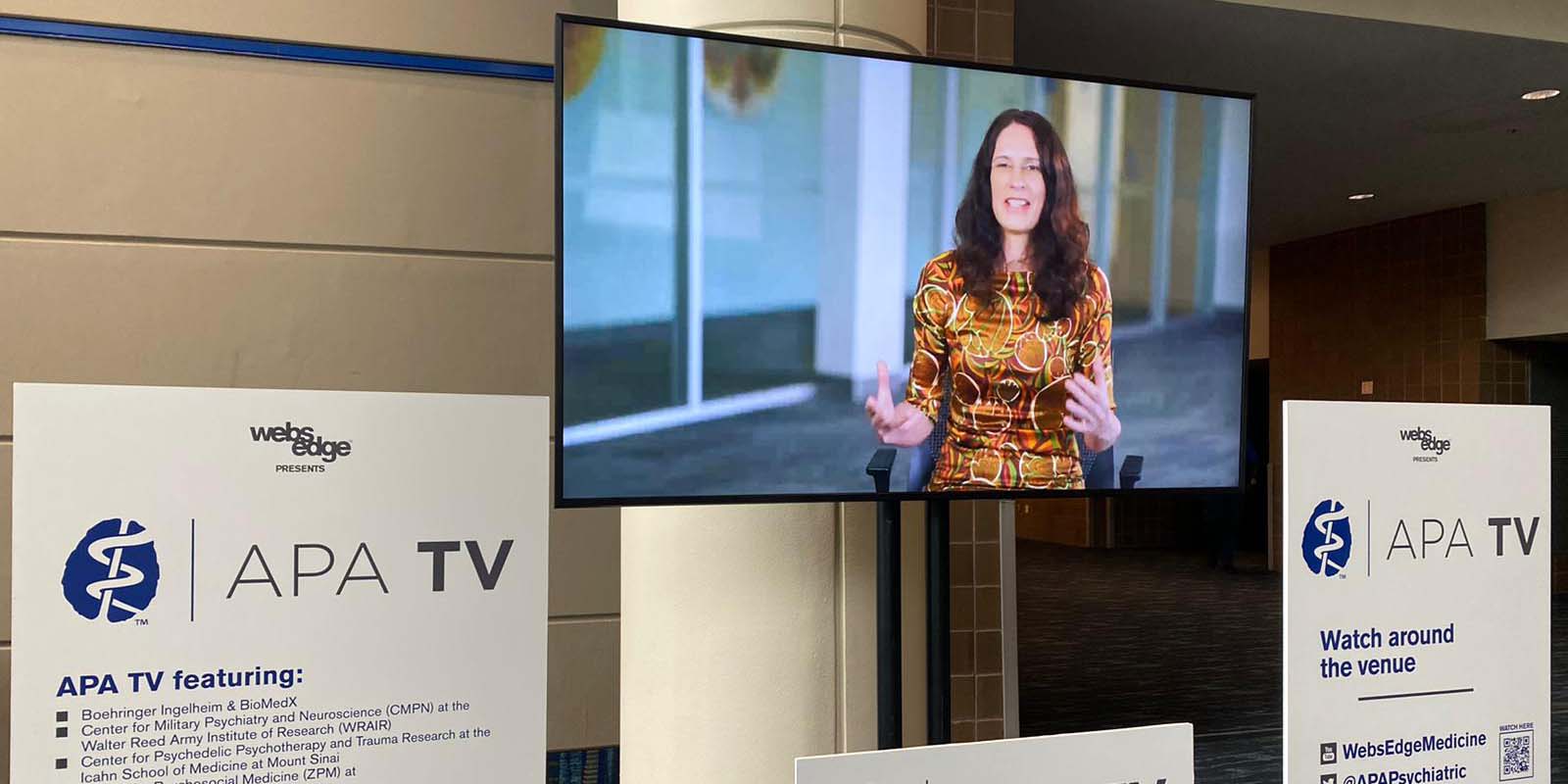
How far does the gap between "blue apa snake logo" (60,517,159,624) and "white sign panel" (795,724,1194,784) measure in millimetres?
1062

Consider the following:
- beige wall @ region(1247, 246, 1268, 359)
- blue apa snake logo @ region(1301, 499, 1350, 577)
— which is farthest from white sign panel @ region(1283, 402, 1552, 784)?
beige wall @ region(1247, 246, 1268, 359)

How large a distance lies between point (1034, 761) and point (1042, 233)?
1113mm

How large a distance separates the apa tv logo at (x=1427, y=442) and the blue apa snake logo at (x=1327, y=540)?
24cm

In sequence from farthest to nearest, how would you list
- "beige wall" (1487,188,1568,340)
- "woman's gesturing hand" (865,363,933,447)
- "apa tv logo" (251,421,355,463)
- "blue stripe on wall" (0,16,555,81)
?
"beige wall" (1487,188,1568,340), "blue stripe on wall" (0,16,555,81), "woman's gesturing hand" (865,363,933,447), "apa tv logo" (251,421,355,463)

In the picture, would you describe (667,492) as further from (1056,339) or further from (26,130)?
(26,130)

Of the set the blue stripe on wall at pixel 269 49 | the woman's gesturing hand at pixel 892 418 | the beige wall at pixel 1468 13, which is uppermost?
the beige wall at pixel 1468 13

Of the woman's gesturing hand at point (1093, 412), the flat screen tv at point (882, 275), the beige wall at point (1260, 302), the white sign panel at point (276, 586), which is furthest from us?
the beige wall at point (1260, 302)

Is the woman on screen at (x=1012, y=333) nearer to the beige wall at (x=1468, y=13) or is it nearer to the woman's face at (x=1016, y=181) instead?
the woman's face at (x=1016, y=181)

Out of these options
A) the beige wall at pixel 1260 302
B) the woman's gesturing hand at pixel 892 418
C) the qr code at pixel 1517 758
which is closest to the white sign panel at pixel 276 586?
the woman's gesturing hand at pixel 892 418

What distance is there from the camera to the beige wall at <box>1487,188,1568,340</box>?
9336mm

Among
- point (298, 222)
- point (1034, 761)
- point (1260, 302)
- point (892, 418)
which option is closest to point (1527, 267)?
point (1260, 302)

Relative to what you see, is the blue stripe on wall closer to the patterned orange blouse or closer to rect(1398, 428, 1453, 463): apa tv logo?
the patterned orange blouse

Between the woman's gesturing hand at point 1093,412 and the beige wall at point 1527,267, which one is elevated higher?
the beige wall at point 1527,267

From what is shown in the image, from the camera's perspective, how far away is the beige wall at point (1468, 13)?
17.1 ft
